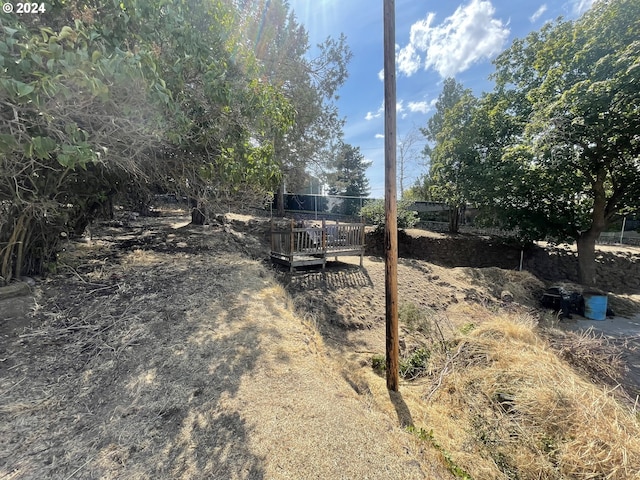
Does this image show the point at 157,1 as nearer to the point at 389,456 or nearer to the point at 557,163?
the point at 389,456

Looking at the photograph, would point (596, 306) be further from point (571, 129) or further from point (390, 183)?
point (390, 183)

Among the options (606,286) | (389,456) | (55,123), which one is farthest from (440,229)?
(55,123)

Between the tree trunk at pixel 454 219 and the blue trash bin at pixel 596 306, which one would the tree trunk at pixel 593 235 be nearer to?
the blue trash bin at pixel 596 306

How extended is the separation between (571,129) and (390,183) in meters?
6.91

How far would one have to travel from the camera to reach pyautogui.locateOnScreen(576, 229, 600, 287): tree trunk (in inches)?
338

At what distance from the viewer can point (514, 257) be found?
10703mm

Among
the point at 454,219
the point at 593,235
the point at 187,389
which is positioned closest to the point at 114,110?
the point at 187,389

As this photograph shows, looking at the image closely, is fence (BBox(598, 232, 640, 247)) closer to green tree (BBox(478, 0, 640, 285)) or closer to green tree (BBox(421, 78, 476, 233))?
green tree (BBox(478, 0, 640, 285))

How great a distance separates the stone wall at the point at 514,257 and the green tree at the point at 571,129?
0.94 m

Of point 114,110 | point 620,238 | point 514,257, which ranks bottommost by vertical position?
point 514,257

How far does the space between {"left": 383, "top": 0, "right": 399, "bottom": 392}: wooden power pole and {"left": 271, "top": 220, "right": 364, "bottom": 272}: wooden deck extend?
3982 millimetres

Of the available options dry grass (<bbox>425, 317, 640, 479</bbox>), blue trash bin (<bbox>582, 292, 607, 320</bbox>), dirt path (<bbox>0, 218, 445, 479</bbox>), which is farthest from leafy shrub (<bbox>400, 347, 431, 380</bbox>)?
blue trash bin (<bbox>582, 292, 607, 320</bbox>)

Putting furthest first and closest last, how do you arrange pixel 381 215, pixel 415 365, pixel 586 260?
pixel 381 215, pixel 586 260, pixel 415 365

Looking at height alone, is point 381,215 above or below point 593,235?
above
